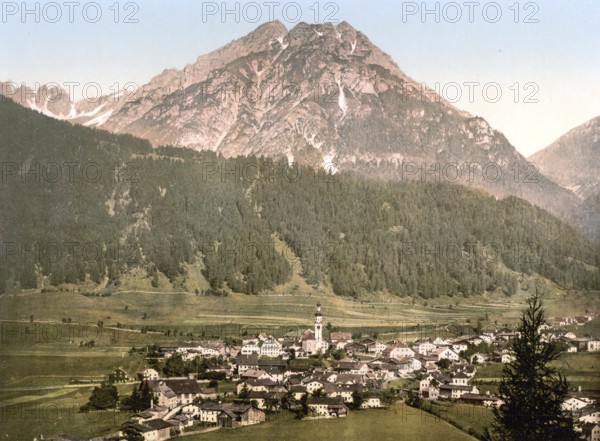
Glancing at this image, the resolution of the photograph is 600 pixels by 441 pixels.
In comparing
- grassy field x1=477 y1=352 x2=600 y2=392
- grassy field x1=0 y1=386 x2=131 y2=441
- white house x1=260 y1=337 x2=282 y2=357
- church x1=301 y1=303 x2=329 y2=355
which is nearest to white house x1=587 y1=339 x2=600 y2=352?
grassy field x1=477 y1=352 x2=600 y2=392

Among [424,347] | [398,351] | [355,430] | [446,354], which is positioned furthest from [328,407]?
[424,347]

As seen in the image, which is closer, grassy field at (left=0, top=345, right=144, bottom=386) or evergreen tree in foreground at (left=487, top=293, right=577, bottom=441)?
evergreen tree in foreground at (left=487, top=293, right=577, bottom=441)

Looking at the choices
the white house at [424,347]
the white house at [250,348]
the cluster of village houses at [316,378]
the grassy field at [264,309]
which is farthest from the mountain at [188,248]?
the white house at [424,347]

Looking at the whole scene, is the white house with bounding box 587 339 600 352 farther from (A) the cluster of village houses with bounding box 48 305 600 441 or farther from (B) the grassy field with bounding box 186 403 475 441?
(B) the grassy field with bounding box 186 403 475 441

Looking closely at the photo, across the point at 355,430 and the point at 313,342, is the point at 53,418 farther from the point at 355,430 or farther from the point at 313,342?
the point at 313,342

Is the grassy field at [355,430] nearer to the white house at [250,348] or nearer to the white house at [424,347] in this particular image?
the white house at [250,348]
